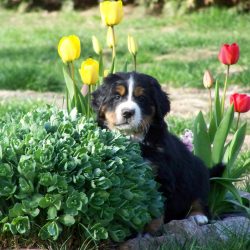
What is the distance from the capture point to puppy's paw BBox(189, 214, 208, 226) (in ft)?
15.2

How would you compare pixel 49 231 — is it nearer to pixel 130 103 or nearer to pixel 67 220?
pixel 67 220

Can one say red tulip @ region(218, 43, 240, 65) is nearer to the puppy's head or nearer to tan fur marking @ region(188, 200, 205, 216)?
the puppy's head

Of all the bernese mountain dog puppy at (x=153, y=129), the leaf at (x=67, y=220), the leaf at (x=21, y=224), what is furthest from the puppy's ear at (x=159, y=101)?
the leaf at (x=21, y=224)

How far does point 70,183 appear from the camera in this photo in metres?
3.94

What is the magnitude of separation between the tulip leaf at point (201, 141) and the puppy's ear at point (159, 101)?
459mm

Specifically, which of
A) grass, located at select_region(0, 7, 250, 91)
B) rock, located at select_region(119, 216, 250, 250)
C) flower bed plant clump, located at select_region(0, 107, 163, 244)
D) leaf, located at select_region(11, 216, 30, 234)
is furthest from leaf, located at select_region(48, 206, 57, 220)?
grass, located at select_region(0, 7, 250, 91)

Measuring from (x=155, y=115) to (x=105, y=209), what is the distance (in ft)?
2.80

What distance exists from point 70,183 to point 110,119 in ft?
2.27

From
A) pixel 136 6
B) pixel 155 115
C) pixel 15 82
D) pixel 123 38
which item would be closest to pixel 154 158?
pixel 155 115

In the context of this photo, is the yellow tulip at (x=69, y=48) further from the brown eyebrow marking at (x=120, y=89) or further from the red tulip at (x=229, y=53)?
the red tulip at (x=229, y=53)

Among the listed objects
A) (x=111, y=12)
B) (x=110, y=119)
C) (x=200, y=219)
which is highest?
(x=111, y=12)

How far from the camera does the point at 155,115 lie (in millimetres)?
4594

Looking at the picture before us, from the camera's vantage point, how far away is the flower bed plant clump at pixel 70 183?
3863mm

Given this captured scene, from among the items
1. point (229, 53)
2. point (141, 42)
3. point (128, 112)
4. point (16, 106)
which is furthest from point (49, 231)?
point (141, 42)
